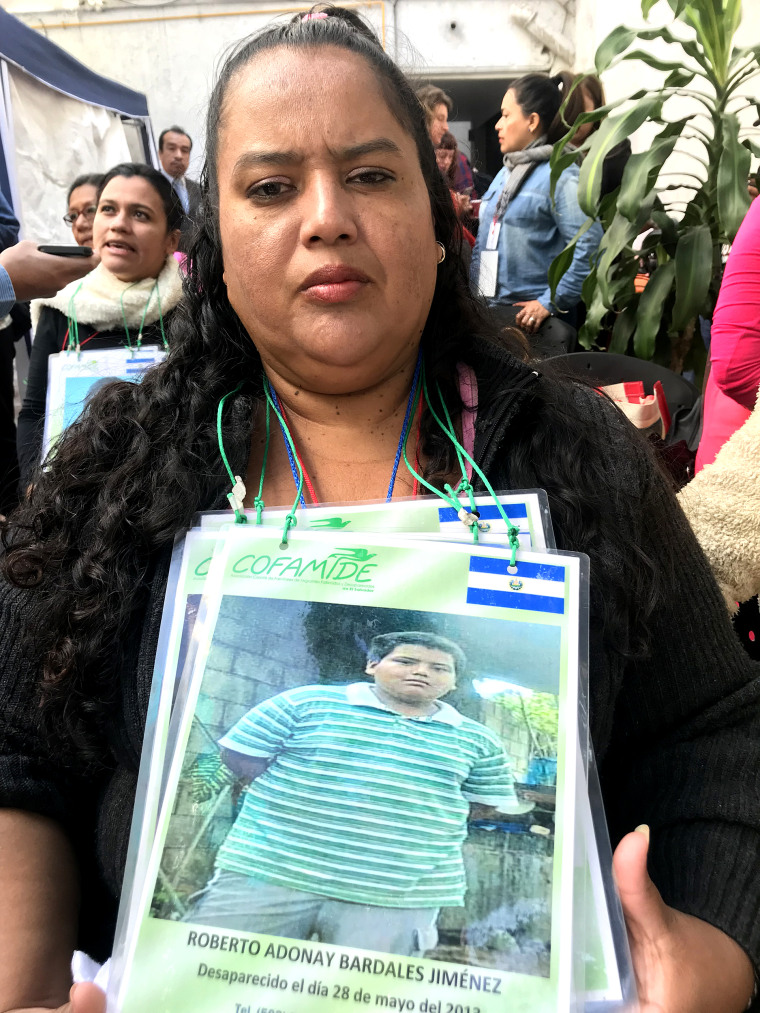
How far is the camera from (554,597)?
68 cm

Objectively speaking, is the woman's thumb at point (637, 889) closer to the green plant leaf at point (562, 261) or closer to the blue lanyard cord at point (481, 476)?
the blue lanyard cord at point (481, 476)

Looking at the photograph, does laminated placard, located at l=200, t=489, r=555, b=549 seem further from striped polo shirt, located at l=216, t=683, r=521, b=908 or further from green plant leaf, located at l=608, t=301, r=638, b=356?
green plant leaf, located at l=608, t=301, r=638, b=356

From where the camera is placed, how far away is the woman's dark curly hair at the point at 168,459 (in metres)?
0.77

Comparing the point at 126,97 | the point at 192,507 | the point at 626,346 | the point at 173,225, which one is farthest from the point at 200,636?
the point at 126,97

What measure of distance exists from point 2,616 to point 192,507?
9.0 inches

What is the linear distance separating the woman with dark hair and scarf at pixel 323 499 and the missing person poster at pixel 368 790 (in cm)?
14

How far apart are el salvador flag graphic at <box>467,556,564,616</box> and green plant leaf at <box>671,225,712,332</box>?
2.23m

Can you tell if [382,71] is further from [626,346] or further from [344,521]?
[626,346]

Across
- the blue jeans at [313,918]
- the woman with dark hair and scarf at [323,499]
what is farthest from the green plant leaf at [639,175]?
the blue jeans at [313,918]

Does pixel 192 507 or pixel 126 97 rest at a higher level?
pixel 126 97

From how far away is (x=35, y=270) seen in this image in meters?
2.09

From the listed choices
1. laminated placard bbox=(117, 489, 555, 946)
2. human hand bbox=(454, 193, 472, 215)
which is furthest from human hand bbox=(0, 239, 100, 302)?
laminated placard bbox=(117, 489, 555, 946)

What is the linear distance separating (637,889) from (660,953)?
0.06 meters

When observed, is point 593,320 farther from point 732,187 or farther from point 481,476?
point 481,476
